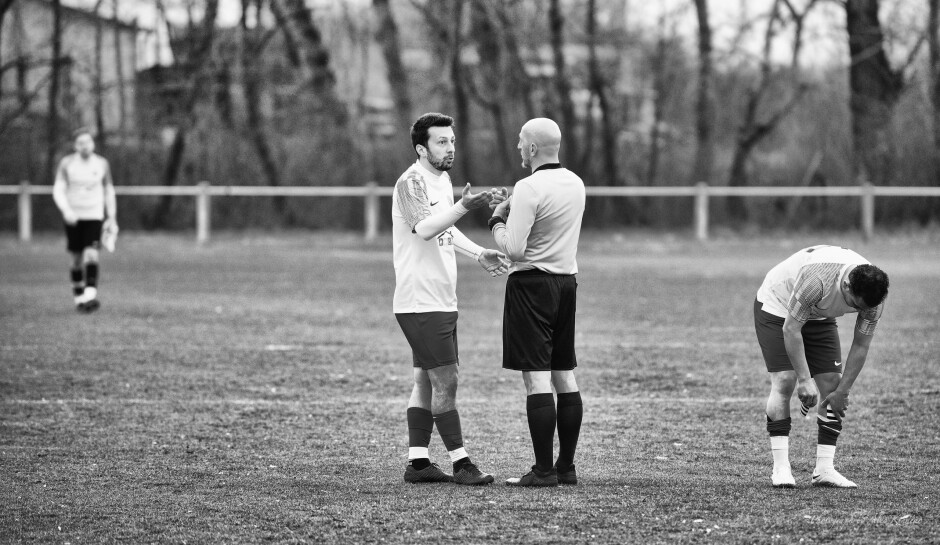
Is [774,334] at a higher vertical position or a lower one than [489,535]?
higher

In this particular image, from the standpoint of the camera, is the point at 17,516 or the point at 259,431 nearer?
the point at 17,516

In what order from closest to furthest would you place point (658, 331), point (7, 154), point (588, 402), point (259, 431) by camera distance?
point (259, 431), point (588, 402), point (658, 331), point (7, 154)

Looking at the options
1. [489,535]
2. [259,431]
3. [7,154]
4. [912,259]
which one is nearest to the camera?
[489,535]

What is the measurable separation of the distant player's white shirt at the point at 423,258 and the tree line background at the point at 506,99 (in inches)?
957

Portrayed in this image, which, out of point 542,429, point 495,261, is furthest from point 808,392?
point 495,261

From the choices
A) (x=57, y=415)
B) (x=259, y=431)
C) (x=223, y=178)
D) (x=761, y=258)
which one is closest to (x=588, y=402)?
(x=259, y=431)

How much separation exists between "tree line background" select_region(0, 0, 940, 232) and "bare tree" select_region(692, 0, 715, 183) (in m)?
0.04

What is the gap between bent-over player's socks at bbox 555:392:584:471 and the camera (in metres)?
6.54

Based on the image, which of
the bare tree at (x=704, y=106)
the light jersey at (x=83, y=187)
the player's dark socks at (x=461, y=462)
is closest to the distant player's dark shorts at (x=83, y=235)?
the light jersey at (x=83, y=187)

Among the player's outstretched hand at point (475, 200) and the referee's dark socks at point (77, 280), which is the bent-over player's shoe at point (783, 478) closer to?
the player's outstretched hand at point (475, 200)

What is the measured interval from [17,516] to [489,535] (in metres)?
2.11

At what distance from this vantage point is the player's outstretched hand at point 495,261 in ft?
21.5

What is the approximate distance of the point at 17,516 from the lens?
580 cm

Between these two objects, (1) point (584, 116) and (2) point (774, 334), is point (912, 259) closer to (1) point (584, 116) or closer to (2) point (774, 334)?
(1) point (584, 116)
